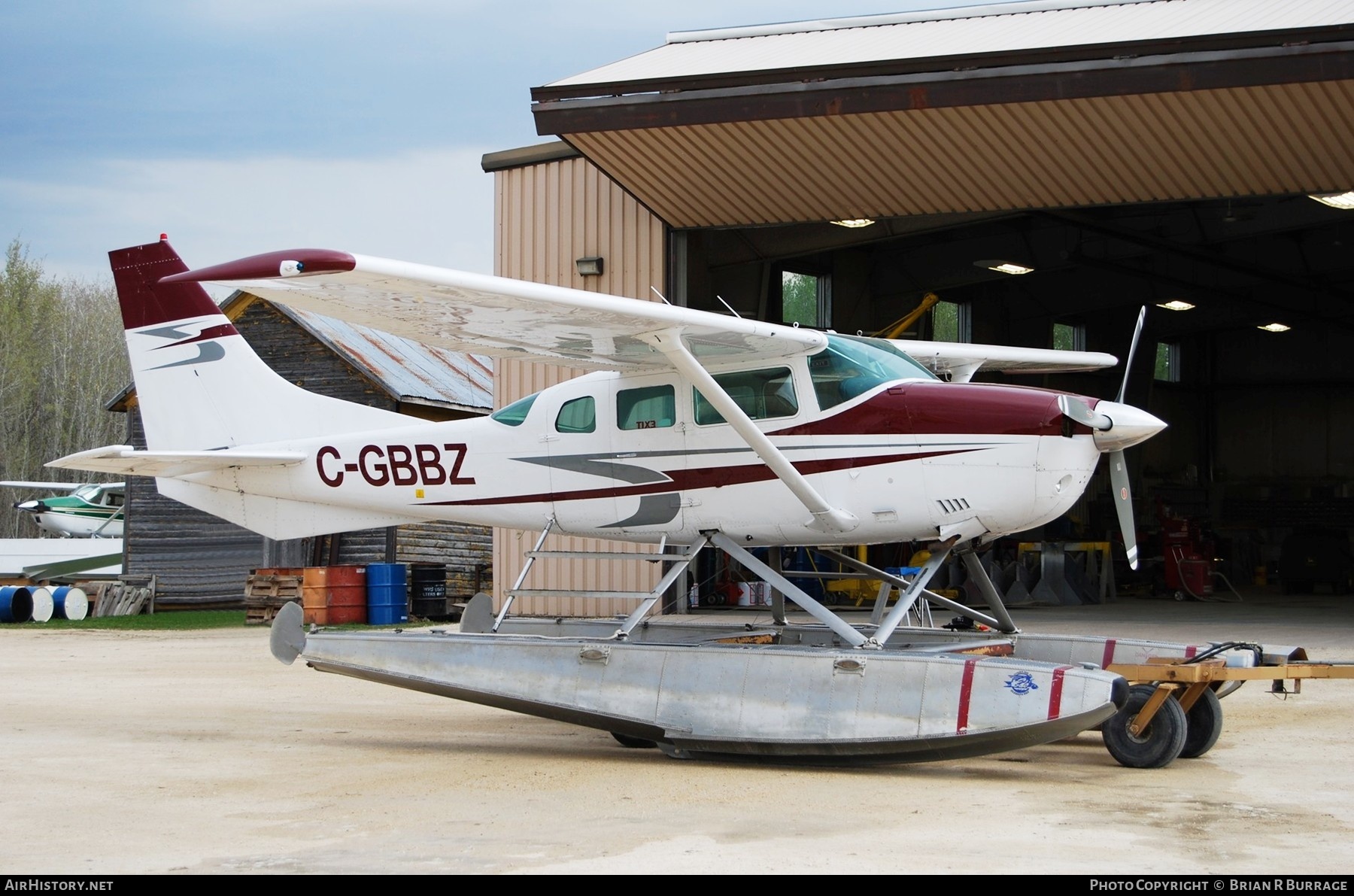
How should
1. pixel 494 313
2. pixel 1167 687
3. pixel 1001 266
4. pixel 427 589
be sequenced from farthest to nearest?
pixel 1001 266, pixel 427 589, pixel 494 313, pixel 1167 687

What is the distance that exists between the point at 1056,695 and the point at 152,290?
7729mm

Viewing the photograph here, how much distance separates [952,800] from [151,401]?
7507 millimetres

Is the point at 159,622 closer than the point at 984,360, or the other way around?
the point at 984,360

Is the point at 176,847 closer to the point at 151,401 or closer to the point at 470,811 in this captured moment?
the point at 470,811

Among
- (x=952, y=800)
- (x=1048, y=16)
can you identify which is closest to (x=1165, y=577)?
(x=1048, y=16)

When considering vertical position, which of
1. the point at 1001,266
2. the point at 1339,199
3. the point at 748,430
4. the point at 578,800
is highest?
the point at 1001,266

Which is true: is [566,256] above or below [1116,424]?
above

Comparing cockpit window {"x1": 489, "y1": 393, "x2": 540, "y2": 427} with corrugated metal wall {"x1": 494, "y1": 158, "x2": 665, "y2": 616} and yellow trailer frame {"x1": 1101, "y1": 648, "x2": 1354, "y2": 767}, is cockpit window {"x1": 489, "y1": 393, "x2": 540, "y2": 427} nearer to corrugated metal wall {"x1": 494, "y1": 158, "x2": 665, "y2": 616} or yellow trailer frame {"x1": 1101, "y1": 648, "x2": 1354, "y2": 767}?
yellow trailer frame {"x1": 1101, "y1": 648, "x2": 1354, "y2": 767}

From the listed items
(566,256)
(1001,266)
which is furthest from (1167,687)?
(1001,266)

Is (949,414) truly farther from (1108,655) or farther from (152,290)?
(152,290)

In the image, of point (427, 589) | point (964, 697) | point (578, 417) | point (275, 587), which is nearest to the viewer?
point (964, 697)

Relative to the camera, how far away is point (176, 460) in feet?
33.3

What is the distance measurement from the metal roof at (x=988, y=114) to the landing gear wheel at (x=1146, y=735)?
7713mm

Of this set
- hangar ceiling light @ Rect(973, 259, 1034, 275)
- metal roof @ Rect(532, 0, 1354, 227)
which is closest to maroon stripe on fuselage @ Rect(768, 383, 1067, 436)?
metal roof @ Rect(532, 0, 1354, 227)
